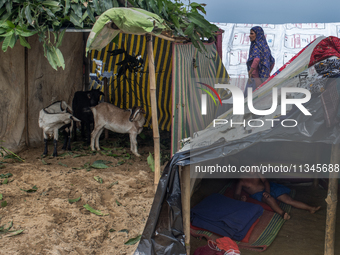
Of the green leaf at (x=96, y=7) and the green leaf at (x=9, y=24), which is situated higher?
the green leaf at (x=96, y=7)

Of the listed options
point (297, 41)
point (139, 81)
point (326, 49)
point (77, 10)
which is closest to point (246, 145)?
point (326, 49)

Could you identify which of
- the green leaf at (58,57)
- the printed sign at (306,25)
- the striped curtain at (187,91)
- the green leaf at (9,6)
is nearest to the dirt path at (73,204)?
the striped curtain at (187,91)

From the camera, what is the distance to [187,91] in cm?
484

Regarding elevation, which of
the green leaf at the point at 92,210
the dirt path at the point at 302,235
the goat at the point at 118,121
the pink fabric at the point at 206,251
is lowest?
the dirt path at the point at 302,235

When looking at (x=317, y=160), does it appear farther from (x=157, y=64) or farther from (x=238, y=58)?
(x=238, y=58)

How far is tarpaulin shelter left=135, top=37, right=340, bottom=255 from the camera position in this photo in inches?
99.6

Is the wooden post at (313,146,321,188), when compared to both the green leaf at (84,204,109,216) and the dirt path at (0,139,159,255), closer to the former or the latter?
the dirt path at (0,139,159,255)

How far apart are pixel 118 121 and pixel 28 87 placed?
5.81 feet

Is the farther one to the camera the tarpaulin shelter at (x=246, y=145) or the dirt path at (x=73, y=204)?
the dirt path at (x=73, y=204)

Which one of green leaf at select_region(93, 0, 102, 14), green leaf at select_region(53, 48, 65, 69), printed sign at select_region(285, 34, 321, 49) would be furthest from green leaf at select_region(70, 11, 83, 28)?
printed sign at select_region(285, 34, 321, 49)

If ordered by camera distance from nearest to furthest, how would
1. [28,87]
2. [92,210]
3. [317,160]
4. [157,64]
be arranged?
[92,210]
[317,160]
[28,87]
[157,64]

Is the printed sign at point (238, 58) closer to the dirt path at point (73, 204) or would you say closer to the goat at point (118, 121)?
the goat at point (118, 121)

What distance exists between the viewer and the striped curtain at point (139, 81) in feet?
23.3

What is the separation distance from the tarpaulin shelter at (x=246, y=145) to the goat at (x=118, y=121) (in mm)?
2908
